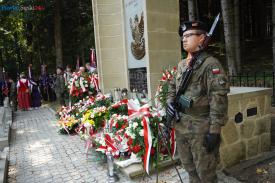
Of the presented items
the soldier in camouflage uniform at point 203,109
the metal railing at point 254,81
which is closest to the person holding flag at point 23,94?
the metal railing at point 254,81

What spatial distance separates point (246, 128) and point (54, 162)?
3.53 metres

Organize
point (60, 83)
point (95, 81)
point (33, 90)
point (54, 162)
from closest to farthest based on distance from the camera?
point (54, 162), point (95, 81), point (60, 83), point (33, 90)

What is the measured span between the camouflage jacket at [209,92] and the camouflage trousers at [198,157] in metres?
0.23

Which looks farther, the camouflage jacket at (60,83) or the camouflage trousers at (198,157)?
the camouflage jacket at (60,83)

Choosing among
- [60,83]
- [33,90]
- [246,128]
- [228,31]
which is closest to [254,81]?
[228,31]

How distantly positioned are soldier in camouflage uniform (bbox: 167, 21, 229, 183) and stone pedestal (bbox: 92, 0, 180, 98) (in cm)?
256

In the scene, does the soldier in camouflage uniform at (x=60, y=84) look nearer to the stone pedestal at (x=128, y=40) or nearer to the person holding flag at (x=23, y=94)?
the person holding flag at (x=23, y=94)

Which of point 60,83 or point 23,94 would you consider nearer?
point 60,83

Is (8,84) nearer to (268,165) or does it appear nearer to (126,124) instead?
(126,124)

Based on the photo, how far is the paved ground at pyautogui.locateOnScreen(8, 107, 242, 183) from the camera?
4.38 m

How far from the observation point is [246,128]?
4.35 m

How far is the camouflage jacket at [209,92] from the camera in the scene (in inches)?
106

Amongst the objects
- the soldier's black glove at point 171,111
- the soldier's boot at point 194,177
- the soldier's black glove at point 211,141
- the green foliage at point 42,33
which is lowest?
the soldier's boot at point 194,177

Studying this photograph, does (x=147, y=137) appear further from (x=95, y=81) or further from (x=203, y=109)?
(x=95, y=81)
